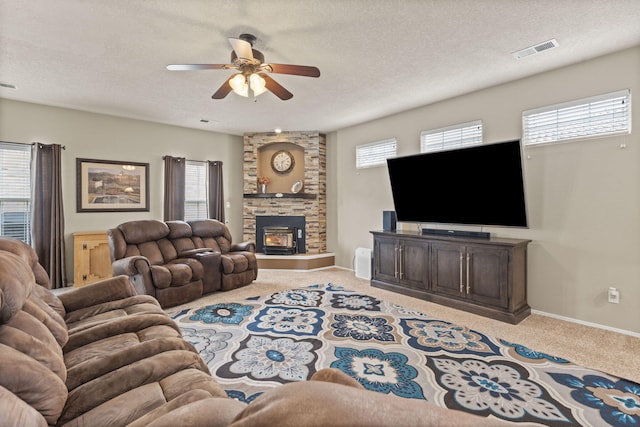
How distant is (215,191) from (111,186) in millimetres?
1799

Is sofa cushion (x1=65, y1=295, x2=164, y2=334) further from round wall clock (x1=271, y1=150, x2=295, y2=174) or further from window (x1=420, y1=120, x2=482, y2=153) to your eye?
round wall clock (x1=271, y1=150, x2=295, y2=174)

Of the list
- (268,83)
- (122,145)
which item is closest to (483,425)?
(268,83)

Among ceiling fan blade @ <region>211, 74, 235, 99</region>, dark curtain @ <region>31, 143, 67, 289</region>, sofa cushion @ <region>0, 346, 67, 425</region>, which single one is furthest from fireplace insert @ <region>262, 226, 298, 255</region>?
sofa cushion @ <region>0, 346, 67, 425</region>

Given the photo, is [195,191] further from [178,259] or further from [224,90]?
[224,90]

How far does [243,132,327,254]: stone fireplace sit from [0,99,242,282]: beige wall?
0.58m

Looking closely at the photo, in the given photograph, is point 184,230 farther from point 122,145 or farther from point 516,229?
point 516,229

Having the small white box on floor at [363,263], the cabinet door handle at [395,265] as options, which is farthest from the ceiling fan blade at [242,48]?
the small white box on floor at [363,263]

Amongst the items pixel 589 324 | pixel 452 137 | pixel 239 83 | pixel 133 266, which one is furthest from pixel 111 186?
pixel 589 324

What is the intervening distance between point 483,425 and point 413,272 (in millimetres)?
4132

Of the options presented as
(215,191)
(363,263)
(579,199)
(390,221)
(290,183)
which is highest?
(290,183)

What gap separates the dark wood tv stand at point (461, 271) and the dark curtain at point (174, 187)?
383 centimetres

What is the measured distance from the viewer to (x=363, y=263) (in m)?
5.40

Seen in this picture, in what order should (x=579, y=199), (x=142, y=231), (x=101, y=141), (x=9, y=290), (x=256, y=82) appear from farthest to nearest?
1. (x=101, y=141)
2. (x=142, y=231)
3. (x=579, y=199)
4. (x=256, y=82)
5. (x=9, y=290)

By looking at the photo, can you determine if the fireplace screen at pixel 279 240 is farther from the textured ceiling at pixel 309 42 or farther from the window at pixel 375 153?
the textured ceiling at pixel 309 42
